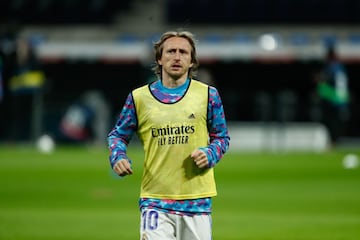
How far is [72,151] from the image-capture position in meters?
28.5

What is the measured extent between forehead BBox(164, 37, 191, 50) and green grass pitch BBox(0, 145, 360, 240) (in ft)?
16.6

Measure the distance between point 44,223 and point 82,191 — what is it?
432cm

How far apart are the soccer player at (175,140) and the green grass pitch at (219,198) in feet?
15.7

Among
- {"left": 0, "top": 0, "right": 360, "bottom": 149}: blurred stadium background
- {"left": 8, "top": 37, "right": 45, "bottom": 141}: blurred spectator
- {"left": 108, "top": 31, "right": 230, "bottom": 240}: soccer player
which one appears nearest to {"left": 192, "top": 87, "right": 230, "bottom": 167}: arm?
{"left": 108, "top": 31, "right": 230, "bottom": 240}: soccer player

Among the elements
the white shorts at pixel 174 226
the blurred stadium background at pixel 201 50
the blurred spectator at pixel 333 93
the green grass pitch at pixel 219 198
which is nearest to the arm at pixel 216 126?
the white shorts at pixel 174 226

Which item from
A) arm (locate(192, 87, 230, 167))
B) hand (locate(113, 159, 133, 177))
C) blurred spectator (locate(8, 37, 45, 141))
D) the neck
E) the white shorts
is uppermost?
blurred spectator (locate(8, 37, 45, 141))

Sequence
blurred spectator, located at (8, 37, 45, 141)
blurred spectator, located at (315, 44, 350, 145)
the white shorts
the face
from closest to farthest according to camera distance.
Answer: the white shorts
the face
blurred spectator, located at (315, 44, 350, 145)
blurred spectator, located at (8, 37, 45, 141)

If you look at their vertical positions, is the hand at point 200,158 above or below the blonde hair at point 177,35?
below

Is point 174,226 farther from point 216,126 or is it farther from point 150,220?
point 216,126

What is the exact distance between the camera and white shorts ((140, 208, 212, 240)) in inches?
318

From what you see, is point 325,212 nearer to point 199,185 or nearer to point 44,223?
point 44,223

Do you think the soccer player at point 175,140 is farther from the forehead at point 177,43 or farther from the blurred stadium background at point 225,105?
the blurred stadium background at point 225,105

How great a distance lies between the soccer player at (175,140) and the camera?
8.15 m

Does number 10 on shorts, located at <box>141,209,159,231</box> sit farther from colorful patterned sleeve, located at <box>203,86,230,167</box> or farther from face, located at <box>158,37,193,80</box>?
face, located at <box>158,37,193,80</box>
